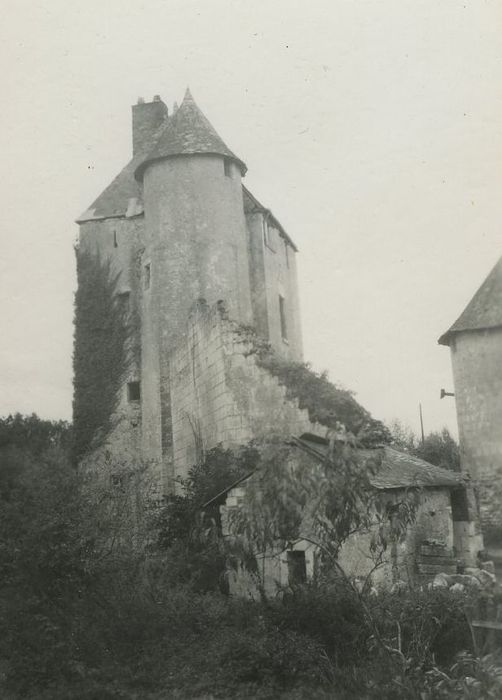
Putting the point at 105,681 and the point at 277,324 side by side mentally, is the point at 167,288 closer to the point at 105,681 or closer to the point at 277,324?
the point at 277,324

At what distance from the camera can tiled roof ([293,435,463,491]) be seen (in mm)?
9078

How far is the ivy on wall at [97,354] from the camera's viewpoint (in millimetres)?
20516

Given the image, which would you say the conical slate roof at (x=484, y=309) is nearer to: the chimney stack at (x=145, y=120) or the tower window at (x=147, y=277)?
the tower window at (x=147, y=277)

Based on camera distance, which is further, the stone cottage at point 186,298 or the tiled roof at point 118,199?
the tiled roof at point 118,199

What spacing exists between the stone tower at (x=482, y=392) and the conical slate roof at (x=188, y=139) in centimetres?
824

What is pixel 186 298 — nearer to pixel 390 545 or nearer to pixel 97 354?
pixel 97 354

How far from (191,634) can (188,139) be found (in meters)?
15.5

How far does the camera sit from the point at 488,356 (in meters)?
17.8

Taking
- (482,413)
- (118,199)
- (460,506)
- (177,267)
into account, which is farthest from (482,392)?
(118,199)

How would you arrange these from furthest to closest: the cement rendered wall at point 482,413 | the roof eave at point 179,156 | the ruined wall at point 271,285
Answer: the ruined wall at point 271,285
the roof eave at point 179,156
the cement rendered wall at point 482,413

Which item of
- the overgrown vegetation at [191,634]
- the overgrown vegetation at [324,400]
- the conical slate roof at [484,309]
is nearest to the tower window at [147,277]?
the overgrown vegetation at [324,400]

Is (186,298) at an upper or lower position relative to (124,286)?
lower

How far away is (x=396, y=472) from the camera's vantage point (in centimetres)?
1048

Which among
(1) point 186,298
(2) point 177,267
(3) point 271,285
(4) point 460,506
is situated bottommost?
(4) point 460,506
